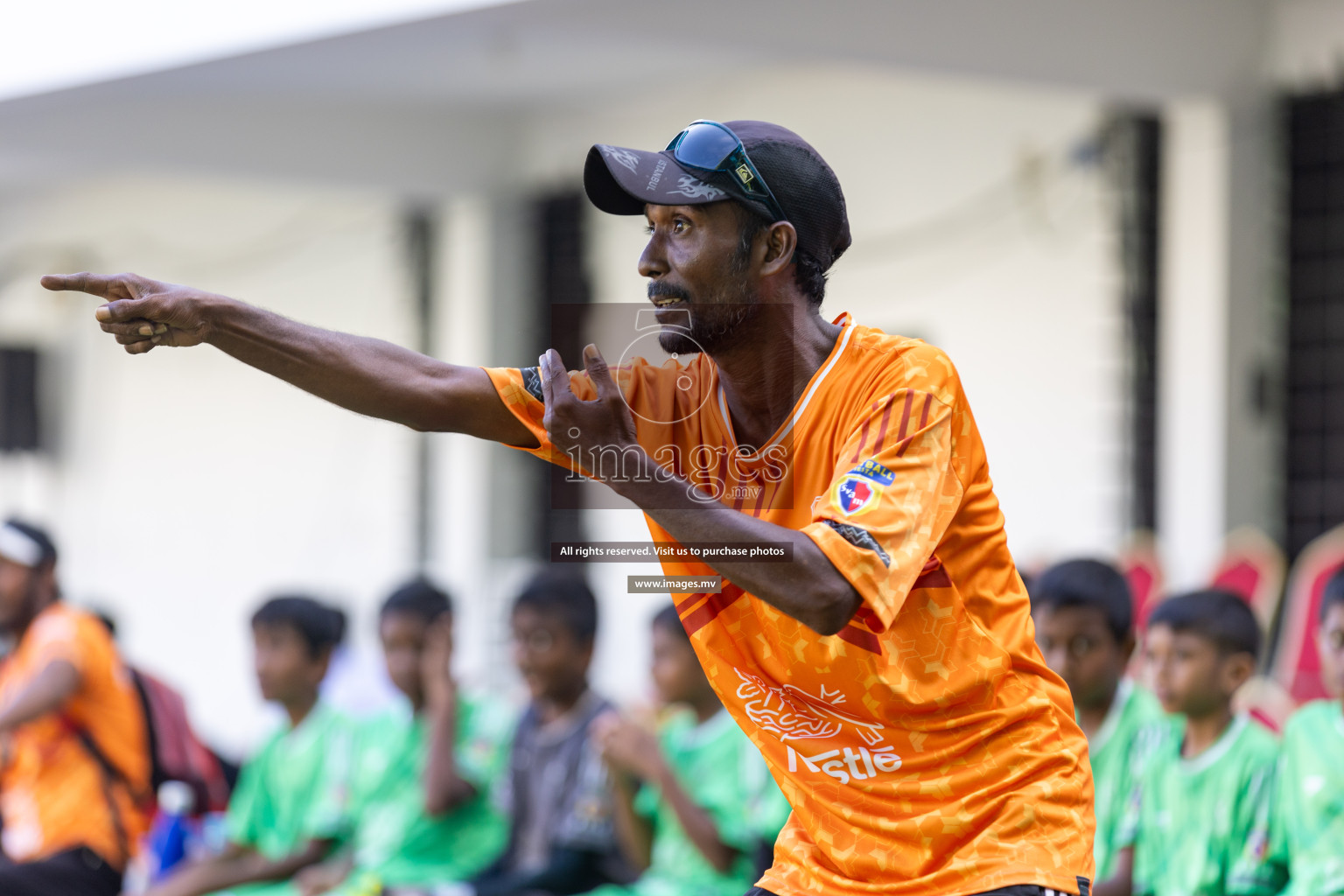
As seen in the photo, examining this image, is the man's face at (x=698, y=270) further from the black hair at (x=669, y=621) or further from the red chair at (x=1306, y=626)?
the red chair at (x=1306, y=626)

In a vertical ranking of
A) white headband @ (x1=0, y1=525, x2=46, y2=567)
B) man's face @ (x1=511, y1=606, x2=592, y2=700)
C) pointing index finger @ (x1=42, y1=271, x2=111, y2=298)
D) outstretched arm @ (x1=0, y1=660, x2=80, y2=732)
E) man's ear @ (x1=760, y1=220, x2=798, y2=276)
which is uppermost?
man's ear @ (x1=760, y1=220, x2=798, y2=276)

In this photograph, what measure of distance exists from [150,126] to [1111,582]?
598cm

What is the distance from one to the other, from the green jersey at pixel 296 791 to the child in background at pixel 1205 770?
280 cm

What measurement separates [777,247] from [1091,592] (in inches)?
84.7

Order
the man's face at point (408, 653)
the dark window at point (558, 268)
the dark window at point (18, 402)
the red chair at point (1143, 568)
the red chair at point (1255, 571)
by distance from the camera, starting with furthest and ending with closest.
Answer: the dark window at point (18, 402), the dark window at point (558, 268), the red chair at point (1143, 568), the red chair at point (1255, 571), the man's face at point (408, 653)

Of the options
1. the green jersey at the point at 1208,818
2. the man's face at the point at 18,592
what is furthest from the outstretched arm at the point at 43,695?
the green jersey at the point at 1208,818

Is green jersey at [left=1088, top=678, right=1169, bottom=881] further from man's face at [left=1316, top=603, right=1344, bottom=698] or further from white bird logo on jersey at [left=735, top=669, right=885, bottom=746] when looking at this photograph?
white bird logo on jersey at [left=735, top=669, right=885, bottom=746]

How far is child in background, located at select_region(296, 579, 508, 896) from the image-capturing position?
543 centimetres

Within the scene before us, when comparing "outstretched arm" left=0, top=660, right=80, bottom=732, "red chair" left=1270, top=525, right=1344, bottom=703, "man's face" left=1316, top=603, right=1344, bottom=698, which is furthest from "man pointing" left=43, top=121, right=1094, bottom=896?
"red chair" left=1270, top=525, right=1344, bottom=703

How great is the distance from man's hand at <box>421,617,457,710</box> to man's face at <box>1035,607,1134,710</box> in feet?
6.86

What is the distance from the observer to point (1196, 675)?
414cm

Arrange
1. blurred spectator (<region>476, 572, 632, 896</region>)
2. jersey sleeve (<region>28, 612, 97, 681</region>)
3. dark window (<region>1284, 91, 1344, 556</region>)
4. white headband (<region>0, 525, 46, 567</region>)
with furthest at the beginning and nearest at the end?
dark window (<region>1284, 91, 1344, 556</region>) → white headband (<region>0, 525, 46, 567</region>) → jersey sleeve (<region>28, 612, 97, 681</region>) → blurred spectator (<region>476, 572, 632, 896</region>)

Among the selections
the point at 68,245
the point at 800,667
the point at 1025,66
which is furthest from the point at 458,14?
the point at 68,245

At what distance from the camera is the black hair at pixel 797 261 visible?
2348 mm
